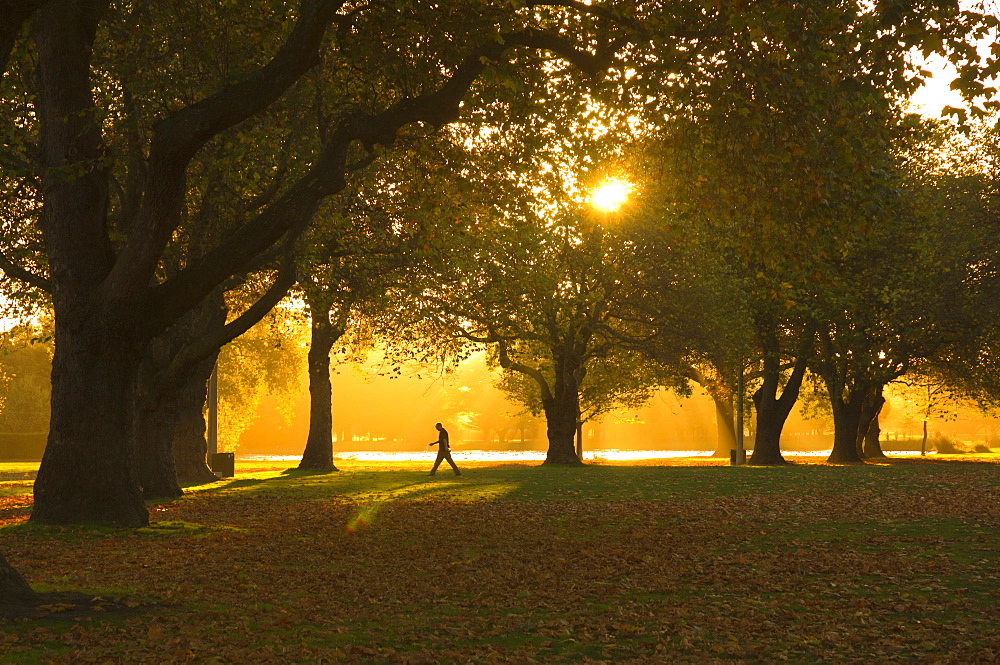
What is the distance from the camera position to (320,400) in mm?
34906

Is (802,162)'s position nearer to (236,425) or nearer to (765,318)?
(765,318)

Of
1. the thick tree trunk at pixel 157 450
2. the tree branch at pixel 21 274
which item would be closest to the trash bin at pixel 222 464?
the thick tree trunk at pixel 157 450

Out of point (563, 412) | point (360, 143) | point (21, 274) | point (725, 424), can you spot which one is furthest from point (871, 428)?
point (21, 274)

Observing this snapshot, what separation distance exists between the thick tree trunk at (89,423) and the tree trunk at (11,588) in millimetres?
6095

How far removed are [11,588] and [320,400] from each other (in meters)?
27.0

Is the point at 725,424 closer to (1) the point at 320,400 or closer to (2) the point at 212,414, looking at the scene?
(1) the point at 320,400

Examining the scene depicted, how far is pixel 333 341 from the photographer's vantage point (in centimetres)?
3353

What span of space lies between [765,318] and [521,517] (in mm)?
23383

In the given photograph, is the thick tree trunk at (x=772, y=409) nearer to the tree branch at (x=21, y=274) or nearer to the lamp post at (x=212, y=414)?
the lamp post at (x=212, y=414)

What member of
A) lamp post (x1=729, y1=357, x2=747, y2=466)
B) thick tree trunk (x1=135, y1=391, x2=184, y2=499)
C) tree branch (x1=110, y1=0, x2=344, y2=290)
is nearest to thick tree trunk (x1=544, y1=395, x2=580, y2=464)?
lamp post (x1=729, y1=357, x2=747, y2=466)

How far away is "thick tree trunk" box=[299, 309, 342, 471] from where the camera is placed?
111ft

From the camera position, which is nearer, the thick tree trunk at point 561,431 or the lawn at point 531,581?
the lawn at point 531,581

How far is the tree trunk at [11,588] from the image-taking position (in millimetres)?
7880

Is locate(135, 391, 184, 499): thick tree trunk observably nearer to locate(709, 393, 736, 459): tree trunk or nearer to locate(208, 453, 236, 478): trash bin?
locate(208, 453, 236, 478): trash bin
